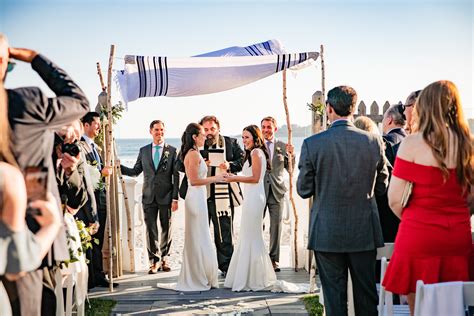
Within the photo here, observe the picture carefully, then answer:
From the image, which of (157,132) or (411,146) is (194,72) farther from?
(411,146)

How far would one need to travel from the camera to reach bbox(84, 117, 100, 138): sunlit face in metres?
5.95

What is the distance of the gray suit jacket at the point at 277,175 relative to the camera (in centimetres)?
681

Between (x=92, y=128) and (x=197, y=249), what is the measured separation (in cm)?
158

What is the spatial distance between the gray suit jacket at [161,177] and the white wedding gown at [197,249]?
0.69m

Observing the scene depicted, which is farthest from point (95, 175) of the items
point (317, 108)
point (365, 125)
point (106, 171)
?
point (365, 125)

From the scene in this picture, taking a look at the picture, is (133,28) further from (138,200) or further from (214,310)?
(214,310)

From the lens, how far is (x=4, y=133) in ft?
8.09

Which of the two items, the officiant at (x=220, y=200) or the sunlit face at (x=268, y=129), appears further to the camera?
the sunlit face at (x=268, y=129)

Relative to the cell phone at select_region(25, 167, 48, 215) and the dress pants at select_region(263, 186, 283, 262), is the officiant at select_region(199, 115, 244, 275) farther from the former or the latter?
the cell phone at select_region(25, 167, 48, 215)

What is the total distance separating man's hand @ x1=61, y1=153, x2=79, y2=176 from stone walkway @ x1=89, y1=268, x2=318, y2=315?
6.02ft

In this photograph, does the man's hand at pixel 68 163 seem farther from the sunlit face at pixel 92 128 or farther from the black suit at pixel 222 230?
the black suit at pixel 222 230

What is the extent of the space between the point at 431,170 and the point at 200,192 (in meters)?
3.39

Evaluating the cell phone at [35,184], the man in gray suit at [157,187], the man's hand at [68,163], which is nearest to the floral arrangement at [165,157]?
the man in gray suit at [157,187]

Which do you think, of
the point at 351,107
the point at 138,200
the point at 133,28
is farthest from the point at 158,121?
the point at 133,28
